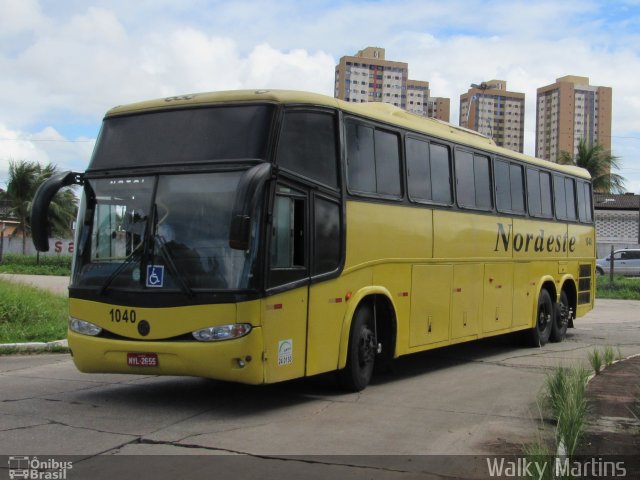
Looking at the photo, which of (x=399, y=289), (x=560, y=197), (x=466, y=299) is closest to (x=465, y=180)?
(x=466, y=299)

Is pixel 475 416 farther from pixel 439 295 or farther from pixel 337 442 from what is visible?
pixel 439 295

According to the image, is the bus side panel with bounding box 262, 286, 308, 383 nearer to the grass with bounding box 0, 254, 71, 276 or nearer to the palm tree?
the grass with bounding box 0, 254, 71, 276

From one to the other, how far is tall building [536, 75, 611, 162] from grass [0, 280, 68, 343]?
1856 inches

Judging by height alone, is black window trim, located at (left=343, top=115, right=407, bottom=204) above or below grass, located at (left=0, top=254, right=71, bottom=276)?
above

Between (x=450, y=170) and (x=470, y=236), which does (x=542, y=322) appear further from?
(x=450, y=170)

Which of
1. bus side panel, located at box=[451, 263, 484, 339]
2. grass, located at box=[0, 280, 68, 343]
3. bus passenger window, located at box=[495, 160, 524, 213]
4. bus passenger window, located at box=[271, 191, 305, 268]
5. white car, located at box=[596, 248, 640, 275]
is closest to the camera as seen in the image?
bus passenger window, located at box=[271, 191, 305, 268]

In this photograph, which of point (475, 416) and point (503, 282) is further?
point (503, 282)

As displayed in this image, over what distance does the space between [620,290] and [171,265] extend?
27893mm

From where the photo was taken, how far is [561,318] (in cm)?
1673

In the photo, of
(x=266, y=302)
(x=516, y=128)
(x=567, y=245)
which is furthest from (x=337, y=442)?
(x=516, y=128)

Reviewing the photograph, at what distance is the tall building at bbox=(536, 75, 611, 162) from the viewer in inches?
2249

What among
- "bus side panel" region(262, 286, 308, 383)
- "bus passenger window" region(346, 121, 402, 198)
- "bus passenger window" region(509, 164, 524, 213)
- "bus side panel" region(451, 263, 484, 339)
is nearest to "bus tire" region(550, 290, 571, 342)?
"bus passenger window" region(509, 164, 524, 213)

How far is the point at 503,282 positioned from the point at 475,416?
580cm

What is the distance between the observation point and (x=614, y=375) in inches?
428
